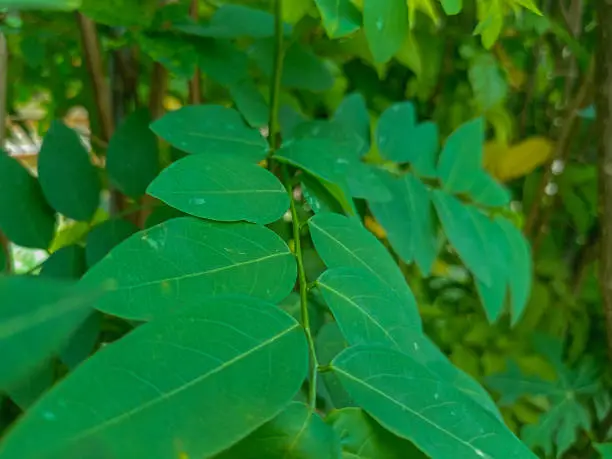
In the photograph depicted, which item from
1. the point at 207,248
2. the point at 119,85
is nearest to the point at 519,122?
the point at 119,85

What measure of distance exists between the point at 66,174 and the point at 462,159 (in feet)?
0.82

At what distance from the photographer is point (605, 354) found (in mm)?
598

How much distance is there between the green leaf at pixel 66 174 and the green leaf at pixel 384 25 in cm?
16

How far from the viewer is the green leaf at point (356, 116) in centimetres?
42

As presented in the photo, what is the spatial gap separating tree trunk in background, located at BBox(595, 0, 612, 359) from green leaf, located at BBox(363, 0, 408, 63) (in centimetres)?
25

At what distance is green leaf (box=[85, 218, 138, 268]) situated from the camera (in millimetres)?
304

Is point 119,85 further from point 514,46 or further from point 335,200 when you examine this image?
point 514,46

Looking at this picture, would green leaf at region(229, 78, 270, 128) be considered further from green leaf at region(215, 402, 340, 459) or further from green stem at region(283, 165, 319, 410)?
green leaf at region(215, 402, 340, 459)

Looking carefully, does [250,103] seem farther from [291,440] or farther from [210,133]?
[291,440]

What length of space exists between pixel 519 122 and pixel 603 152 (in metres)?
0.22

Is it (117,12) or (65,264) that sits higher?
(117,12)

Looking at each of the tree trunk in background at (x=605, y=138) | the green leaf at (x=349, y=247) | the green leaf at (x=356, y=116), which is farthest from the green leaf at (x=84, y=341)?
the tree trunk in background at (x=605, y=138)

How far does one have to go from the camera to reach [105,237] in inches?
12.2

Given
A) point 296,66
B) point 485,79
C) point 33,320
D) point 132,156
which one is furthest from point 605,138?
point 33,320
